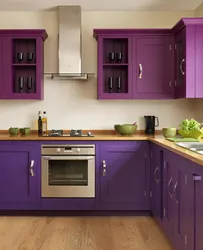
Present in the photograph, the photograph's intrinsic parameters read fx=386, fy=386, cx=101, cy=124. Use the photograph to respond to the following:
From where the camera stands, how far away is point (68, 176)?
4.15 meters

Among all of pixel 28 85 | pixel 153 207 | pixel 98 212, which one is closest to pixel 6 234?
pixel 98 212

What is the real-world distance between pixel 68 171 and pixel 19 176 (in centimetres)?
52

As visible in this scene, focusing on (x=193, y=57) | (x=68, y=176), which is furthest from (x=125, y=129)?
(x=193, y=57)

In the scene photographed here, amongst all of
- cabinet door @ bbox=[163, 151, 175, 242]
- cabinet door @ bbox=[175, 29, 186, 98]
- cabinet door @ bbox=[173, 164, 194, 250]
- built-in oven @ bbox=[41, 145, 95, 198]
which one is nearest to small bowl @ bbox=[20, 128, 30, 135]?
built-in oven @ bbox=[41, 145, 95, 198]

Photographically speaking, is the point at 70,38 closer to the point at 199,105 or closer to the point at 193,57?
the point at 193,57

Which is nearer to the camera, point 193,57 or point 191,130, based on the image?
point 191,130

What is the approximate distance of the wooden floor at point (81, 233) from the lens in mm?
3174

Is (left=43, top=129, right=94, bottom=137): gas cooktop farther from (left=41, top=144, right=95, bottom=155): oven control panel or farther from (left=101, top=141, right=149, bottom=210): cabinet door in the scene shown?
(left=101, top=141, right=149, bottom=210): cabinet door

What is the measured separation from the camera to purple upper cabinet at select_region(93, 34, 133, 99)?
14.6 ft

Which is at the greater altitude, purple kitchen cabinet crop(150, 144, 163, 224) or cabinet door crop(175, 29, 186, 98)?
cabinet door crop(175, 29, 186, 98)

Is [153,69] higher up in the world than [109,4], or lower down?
lower down

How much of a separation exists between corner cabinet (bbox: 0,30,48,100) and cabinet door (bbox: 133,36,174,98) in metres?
1.11

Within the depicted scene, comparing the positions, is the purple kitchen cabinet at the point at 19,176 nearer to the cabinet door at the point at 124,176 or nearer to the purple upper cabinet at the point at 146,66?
the cabinet door at the point at 124,176

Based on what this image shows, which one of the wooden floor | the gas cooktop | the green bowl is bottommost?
the wooden floor
